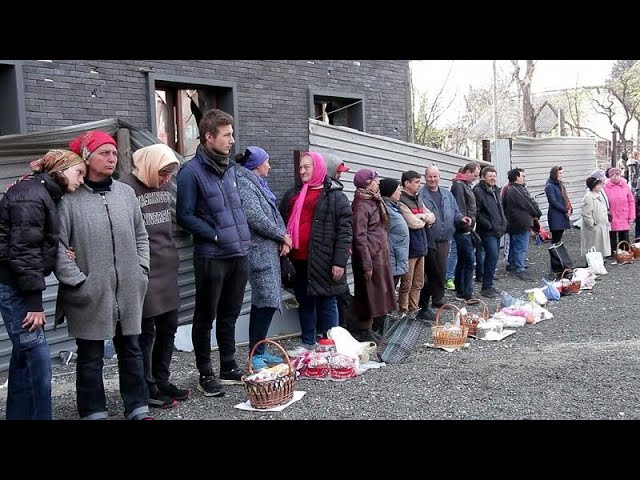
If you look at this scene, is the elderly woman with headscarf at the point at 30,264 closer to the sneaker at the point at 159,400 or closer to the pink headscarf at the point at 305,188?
the sneaker at the point at 159,400

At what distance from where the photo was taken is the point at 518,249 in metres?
11.2

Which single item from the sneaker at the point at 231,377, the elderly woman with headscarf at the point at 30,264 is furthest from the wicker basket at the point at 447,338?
the elderly woman with headscarf at the point at 30,264

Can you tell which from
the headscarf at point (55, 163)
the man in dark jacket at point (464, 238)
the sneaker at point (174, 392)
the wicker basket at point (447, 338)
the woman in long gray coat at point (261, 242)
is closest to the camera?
the headscarf at point (55, 163)

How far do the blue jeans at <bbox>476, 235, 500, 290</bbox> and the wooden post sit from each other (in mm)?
5191

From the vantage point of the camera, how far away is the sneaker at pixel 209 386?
5.21 meters

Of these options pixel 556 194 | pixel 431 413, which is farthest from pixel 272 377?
pixel 556 194

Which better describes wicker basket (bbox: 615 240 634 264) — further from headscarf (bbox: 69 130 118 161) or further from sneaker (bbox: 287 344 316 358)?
headscarf (bbox: 69 130 118 161)

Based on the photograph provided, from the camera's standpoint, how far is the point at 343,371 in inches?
224

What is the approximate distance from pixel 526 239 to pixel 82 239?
834 centimetres

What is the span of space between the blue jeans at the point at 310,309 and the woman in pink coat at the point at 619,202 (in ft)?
25.6

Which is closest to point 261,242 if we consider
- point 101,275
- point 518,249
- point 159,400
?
point 159,400

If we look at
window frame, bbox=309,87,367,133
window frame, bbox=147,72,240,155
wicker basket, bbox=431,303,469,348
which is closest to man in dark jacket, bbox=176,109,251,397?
wicker basket, bbox=431,303,469,348

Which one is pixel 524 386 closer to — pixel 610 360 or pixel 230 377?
pixel 610 360

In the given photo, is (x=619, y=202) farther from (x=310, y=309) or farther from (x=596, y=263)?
(x=310, y=309)
